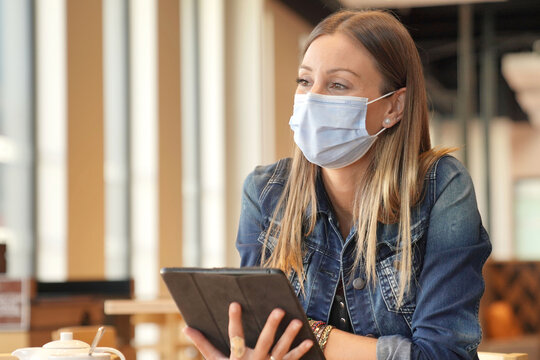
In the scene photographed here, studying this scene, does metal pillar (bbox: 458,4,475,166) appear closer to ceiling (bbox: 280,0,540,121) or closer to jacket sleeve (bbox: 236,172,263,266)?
ceiling (bbox: 280,0,540,121)

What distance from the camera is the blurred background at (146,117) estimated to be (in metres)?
5.19

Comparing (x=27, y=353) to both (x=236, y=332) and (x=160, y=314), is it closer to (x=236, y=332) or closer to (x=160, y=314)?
(x=236, y=332)

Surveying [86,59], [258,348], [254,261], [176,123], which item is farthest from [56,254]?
[258,348]

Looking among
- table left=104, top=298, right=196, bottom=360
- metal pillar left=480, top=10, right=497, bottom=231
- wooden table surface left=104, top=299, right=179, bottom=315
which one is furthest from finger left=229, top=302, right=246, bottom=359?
metal pillar left=480, top=10, right=497, bottom=231

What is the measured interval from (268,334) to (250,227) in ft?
1.69

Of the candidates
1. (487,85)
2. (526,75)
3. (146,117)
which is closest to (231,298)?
(146,117)

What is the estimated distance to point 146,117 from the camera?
22.0 ft

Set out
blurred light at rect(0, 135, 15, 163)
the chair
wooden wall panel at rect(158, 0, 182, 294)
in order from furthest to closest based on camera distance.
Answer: wooden wall panel at rect(158, 0, 182, 294), blurred light at rect(0, 135, 15, 163), the chair

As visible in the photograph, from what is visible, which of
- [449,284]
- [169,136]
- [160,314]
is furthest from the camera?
[169,136]

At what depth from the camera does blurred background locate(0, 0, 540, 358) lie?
5191 millimetres

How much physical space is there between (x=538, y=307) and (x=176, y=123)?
3474mm

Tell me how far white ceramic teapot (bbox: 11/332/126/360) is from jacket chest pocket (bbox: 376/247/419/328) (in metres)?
0.56

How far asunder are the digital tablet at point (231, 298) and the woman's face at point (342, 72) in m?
0.57

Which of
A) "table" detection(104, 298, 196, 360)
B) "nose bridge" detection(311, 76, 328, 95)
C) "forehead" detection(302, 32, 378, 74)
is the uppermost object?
"forehead" detection(302, 32, 378, 74)
